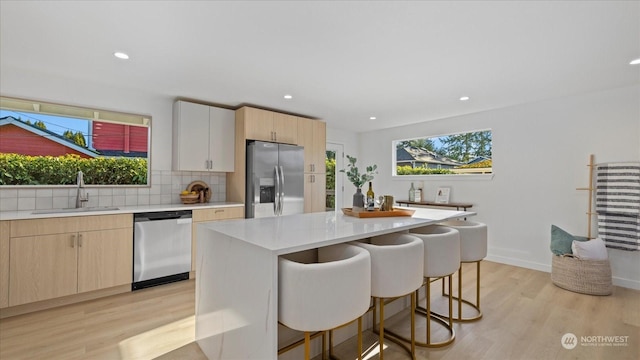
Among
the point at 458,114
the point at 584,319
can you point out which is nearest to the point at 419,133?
the point at 458,114

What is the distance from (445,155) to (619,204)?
2.24m

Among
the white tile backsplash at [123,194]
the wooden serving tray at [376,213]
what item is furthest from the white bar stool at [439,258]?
the white tile backsplash at [123,194]

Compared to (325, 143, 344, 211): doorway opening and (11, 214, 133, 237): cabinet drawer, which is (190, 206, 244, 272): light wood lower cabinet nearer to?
(11, 214, 133, 237): cabinet drawer

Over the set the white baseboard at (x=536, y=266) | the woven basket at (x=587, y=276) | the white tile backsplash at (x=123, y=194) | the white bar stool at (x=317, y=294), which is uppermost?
the white tile backsplash at (x=123, y=194)

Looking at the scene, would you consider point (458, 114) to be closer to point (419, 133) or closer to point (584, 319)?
point (419, 133)

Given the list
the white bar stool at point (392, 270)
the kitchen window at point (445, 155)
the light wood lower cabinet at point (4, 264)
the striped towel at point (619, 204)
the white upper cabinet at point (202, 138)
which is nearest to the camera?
the white bar stool at point (392, 270)

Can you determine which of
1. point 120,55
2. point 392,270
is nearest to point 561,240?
point 392,270

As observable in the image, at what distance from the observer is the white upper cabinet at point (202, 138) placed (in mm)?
3723

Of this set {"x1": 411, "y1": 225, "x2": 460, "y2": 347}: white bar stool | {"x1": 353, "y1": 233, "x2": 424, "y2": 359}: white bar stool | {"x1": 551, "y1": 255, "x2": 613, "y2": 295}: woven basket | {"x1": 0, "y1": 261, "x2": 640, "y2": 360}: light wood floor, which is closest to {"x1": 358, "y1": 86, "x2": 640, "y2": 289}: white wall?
{"x1": 551, "y1": 255, "x2": 613, "y2": 295}: woven basket

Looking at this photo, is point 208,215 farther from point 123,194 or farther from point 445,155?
point 445,155

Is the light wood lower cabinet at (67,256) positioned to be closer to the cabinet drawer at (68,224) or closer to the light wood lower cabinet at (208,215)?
the cabinet drawer at (68,224)

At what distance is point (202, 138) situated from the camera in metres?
3.86

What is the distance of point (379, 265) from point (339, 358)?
2.64 ft

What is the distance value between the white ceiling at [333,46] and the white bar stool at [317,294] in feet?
5.15
